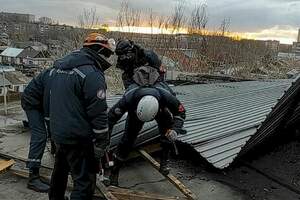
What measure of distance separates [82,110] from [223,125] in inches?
91.2

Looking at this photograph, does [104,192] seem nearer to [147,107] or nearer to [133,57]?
[147,107]

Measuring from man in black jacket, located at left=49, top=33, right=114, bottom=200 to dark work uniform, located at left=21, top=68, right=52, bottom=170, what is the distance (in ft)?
2.03

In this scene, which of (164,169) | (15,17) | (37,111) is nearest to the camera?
(164,169)

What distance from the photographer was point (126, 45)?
353 cm

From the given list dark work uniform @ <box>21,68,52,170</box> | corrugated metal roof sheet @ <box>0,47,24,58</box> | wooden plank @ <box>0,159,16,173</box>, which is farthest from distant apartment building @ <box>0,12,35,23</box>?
dark work uniform @ <box>21,68,52,170</box>

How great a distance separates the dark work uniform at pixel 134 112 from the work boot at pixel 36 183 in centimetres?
80

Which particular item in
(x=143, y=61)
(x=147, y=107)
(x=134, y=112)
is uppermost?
(x=143, y=61)

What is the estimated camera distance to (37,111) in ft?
12.3

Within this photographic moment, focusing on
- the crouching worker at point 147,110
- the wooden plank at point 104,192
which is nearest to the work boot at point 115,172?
the crouching worker at point 147,110

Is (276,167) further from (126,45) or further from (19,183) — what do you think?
(19,183)

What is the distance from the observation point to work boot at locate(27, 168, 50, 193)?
351 cm

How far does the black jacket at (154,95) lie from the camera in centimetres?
325

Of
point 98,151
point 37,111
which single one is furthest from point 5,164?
point 98,151

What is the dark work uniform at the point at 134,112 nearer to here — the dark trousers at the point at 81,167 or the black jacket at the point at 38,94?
the dark trousers at the point at 81,167
